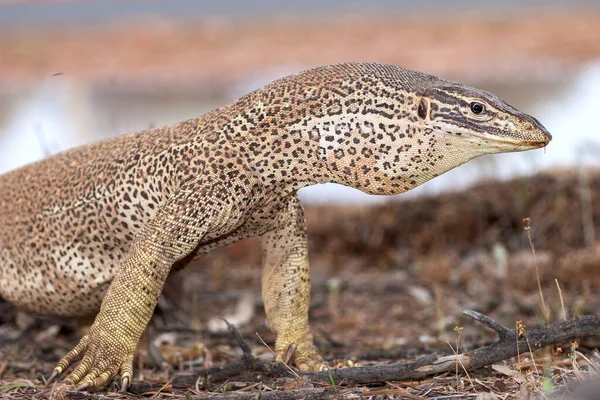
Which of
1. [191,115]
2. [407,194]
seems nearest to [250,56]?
[191,115]

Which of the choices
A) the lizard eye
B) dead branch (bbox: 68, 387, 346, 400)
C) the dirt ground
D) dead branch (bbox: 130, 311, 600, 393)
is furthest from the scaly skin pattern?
dead branch (bbox: 68, 387, 346, 400)

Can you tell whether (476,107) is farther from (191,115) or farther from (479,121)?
(191,115)

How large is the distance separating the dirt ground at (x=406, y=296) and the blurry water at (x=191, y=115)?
2.19ft

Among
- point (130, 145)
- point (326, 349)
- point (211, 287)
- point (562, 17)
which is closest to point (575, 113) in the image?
point (211, 287)

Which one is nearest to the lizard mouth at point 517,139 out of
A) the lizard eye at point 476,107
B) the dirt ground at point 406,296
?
the lizard eye at point 476,107

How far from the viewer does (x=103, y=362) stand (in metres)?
4.75

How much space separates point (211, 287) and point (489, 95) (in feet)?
14.8

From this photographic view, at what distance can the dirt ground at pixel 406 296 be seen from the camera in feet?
16.0

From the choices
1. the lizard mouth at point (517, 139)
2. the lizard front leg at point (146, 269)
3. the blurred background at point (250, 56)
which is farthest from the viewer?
the blurred background at point (250, 56)

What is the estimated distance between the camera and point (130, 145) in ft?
17.4

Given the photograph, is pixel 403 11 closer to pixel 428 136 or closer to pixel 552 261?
pixel 552 261

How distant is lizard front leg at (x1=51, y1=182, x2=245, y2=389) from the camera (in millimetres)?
4637

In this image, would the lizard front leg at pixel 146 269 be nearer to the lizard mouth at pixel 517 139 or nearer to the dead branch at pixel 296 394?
the dead branch at pixel 296 394

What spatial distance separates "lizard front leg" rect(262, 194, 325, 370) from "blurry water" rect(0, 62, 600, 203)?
338 cm
